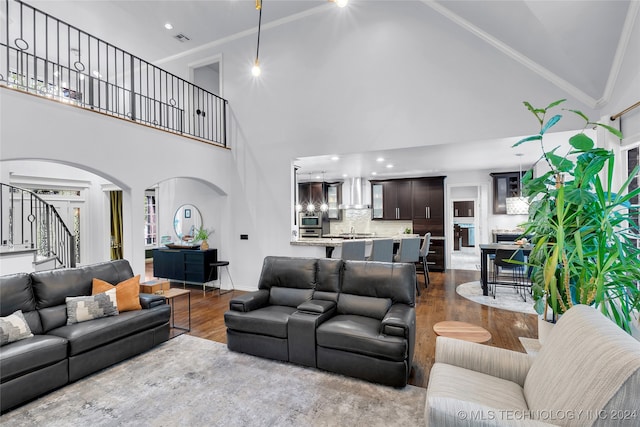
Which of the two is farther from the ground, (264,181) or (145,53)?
(145,53)

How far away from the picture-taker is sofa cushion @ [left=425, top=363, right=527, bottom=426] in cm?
128

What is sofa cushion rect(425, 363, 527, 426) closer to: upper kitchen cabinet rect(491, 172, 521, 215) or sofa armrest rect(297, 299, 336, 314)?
sofa armrest rect(297, 299, 336, 314)

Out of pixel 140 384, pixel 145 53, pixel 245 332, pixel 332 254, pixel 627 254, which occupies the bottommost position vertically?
pixel 140 384

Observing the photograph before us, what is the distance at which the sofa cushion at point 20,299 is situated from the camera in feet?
8.90

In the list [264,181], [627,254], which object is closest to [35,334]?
[264,181]

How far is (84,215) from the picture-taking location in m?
7.80

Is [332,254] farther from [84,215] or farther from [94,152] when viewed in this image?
[84,215]

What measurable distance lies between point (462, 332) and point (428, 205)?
233 inches

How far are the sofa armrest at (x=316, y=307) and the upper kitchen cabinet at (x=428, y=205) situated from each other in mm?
5482

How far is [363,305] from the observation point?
3.24 meters

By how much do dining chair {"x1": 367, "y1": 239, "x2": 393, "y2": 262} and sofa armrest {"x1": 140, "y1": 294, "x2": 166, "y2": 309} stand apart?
323 centimetres

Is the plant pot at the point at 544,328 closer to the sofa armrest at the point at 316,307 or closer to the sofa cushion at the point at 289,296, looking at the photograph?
the sofa armrest at the point at 316,307

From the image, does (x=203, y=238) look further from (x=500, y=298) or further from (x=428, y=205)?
(x=500, y=298)

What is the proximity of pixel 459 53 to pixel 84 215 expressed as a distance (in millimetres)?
8997
